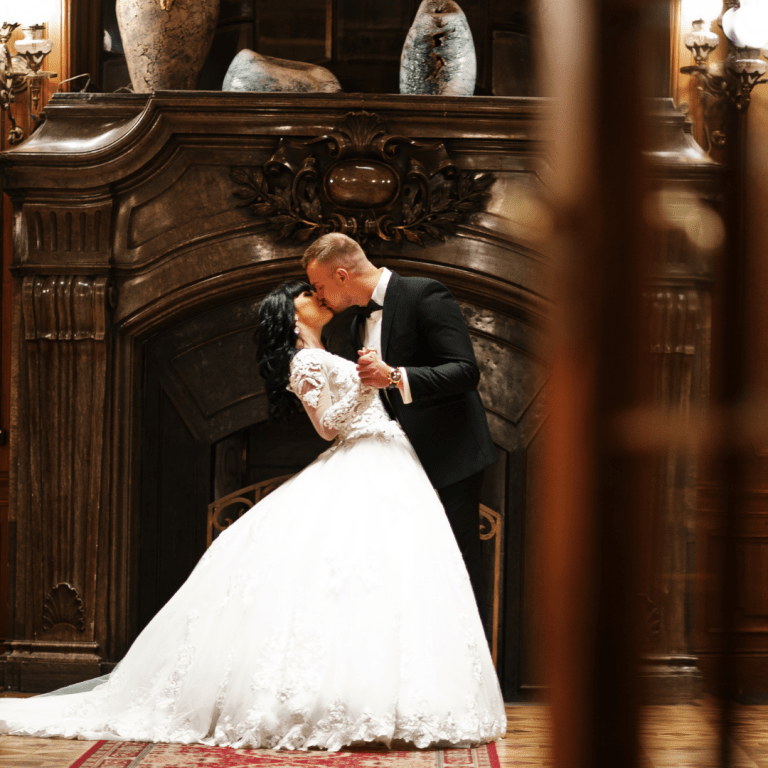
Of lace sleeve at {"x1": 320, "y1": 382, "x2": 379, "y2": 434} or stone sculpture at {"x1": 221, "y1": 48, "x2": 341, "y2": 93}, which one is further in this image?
stone sculpture at {"x1": 221, "y1": 48, "x2": 341, "y2": 93}

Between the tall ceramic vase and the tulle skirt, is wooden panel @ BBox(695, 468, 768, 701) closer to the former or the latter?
the tulle skirt

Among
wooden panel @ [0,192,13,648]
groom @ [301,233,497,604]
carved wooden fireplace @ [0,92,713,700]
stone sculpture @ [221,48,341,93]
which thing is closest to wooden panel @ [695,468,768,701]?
groom @ [301,233,497,604]

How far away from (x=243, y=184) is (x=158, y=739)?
217cm

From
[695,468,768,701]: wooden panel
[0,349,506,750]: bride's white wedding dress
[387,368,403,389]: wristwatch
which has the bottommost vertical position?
[0,349,506,750]: bride's white wedding dress

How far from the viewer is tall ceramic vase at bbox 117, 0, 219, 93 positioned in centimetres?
372

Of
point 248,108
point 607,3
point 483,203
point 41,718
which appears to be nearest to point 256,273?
point 248,108

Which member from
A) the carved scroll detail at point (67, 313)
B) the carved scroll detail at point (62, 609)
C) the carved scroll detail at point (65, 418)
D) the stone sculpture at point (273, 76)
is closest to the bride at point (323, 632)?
the carved scroll detail at point (62, 609)

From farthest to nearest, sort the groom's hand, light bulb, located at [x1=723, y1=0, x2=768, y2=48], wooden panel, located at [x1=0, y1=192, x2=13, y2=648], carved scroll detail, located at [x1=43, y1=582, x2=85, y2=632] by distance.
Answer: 1. wooden panel, located at [x1=0, y1=192, x2=13, y2=648]
2. carved scroll detail, located at [x1=43, y1=582, x2=85, y2=632]
3. the groom's hand
4. light bulb, located at [x1=723, y1=0, x2=768, y2=48]

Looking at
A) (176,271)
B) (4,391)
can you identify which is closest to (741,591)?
(176,271)

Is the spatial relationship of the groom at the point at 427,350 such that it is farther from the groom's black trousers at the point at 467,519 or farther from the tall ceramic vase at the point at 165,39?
the tall ceramic vase at the point at 165,39

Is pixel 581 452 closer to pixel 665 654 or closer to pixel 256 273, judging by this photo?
pixel 665 654

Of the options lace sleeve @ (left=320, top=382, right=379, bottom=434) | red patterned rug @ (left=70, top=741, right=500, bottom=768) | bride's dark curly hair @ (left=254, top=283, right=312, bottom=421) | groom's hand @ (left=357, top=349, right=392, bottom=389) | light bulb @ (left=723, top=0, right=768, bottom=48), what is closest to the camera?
light bulb @ (left=723, top=0, right=768, bottom=48)

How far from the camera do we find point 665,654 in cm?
81

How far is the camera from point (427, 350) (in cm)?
309
